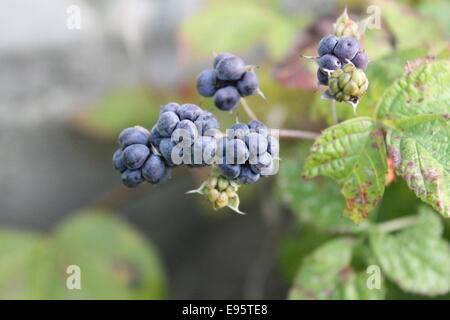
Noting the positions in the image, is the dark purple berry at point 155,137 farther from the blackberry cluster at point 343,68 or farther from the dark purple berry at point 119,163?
the blackberry cluster at point 343,68

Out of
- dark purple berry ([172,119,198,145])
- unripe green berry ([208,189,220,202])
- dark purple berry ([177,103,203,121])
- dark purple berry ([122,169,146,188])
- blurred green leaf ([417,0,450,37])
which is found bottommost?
unripe green berry ([208,189,220,202])

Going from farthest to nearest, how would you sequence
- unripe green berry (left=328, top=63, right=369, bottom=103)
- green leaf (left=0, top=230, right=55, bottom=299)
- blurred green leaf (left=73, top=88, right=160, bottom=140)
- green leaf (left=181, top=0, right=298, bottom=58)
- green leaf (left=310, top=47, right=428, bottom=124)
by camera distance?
blurred green leaf (left=73, top=88, right=160, bottom=140) < green leaf (left=181, top=0, right=298, bottom=58) < green leaf (left=0, top=230, right=55, bottom=299) < green leaf (left=310, top=47, right=428, bottom=124) < unripe green berry (left=328, top=63, right=369, bottom=103)

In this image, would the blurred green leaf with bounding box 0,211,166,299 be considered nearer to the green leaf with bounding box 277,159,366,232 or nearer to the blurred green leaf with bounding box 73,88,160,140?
the blurred green leaf with bounding box 73,88,160,140

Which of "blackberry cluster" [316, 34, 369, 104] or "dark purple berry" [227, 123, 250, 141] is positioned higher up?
"blackberry cluster" [316, 34, 369, 104]

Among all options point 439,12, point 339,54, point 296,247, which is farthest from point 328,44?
point 296,247

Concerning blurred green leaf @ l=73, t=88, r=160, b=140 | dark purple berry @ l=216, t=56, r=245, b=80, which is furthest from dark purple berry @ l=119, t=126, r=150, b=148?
blurred green leaf @ l=73, t=88, r=160, b=140

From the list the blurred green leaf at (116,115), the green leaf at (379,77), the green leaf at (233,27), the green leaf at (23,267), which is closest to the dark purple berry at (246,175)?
the green leaf at (379,77)
